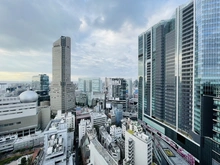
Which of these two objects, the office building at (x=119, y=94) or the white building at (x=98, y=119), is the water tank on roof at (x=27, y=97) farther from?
the office building at (x=119, y=94)

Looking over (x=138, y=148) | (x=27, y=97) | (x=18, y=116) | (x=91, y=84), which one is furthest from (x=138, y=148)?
(x=91, y=84)

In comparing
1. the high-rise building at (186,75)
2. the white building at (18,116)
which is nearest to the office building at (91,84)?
the high-rise building at (186,75)

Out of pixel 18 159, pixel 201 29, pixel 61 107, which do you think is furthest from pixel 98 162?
pixel 61 107

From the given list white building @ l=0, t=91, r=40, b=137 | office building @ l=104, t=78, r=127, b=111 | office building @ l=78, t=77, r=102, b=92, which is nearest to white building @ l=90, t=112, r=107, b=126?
white building @ l=0, t=91, r=40, b=137

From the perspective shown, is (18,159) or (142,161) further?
(18,159)

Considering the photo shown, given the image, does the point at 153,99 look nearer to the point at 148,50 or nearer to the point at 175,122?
the point at 175,122
